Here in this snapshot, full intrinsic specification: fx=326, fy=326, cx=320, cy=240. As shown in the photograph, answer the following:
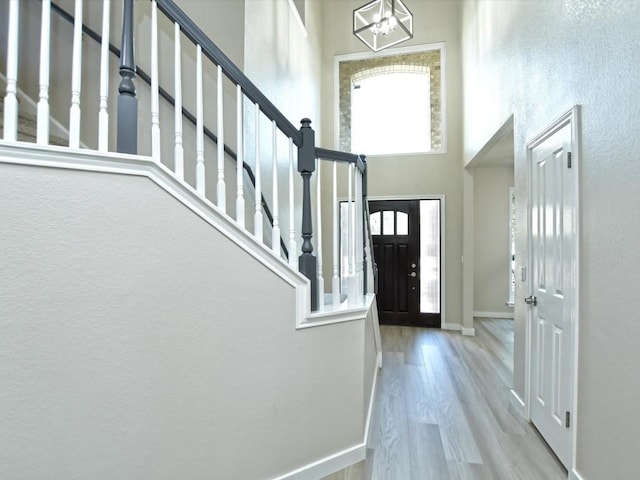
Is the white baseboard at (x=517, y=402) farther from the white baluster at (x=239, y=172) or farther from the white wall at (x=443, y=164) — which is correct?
the white baluster at (x=239, y=172)

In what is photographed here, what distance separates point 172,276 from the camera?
52.1 inches

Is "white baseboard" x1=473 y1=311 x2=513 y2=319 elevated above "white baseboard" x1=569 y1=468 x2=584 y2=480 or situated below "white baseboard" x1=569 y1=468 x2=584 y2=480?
below

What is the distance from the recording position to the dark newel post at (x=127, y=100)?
122 centimetres

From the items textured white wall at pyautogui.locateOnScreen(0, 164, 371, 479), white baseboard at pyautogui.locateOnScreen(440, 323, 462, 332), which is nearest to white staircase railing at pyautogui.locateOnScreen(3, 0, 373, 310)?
textured white wall at pyautogui.locateOnScreen(0, 164, 371, 479)

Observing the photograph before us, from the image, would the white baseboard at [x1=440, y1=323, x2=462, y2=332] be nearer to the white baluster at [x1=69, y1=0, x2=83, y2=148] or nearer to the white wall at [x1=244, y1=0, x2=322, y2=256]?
the white wall at [x1=244, y1=0, x2=322, y2=256]

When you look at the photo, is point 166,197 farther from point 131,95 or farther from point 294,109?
point 294,109

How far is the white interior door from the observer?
1846mm

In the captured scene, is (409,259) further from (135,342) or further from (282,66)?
(135,342)

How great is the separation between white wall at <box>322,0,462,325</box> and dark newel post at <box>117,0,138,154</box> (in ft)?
13.3

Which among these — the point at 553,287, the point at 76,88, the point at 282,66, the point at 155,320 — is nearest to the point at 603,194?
the point at 553,287

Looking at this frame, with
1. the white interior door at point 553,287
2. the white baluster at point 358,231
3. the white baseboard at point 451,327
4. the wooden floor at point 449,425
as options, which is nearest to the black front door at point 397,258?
the white baseboard at point 451,327

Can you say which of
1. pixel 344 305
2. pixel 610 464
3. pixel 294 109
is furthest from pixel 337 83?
pixel 610 464

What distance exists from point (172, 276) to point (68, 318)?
357mm

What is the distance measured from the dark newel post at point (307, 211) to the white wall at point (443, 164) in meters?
3.36
